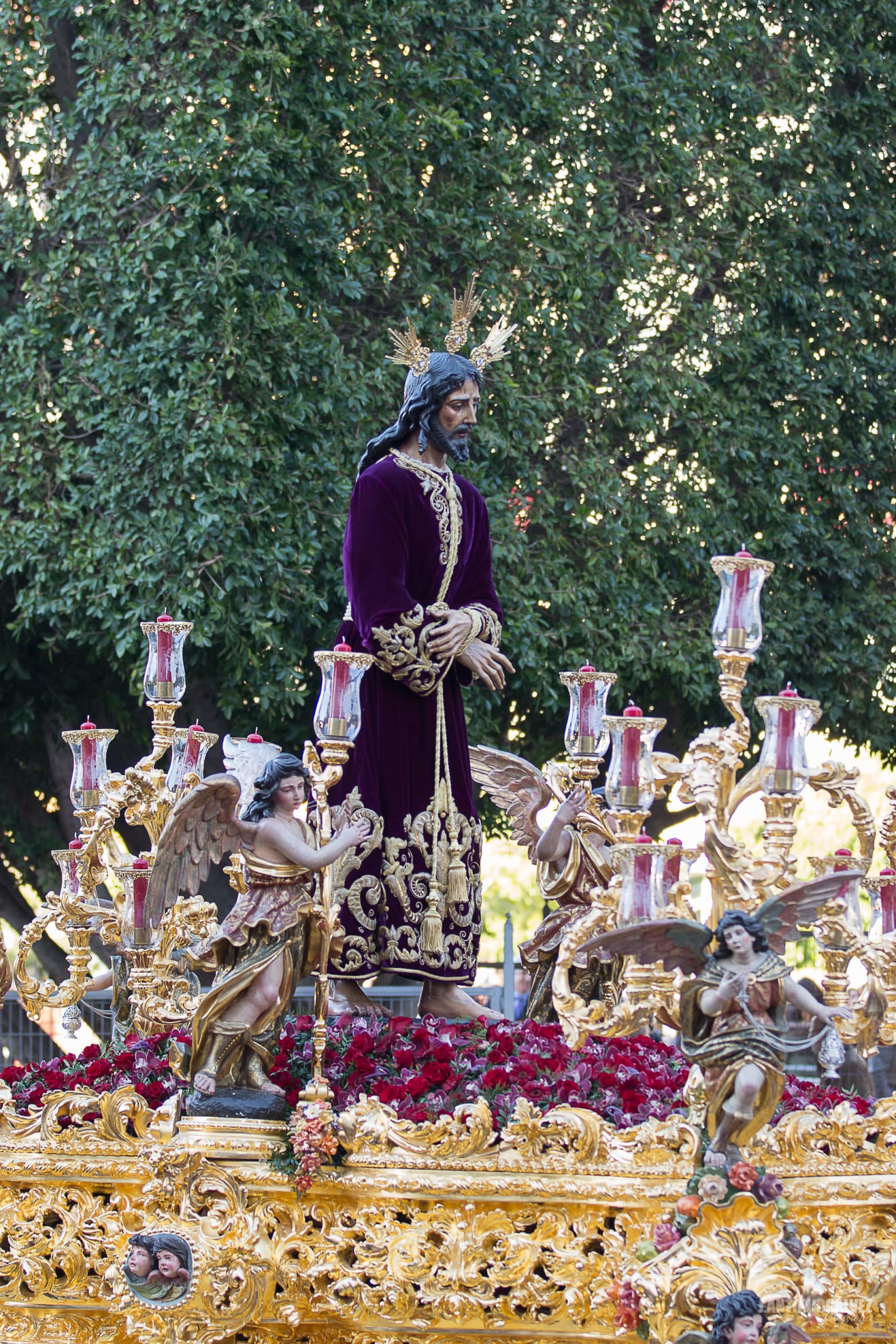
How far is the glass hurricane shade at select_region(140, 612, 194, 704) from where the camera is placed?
740 cm

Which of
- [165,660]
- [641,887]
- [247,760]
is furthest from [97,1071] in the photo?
[641,887]

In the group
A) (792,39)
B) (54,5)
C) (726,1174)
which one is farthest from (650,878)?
(792,39)

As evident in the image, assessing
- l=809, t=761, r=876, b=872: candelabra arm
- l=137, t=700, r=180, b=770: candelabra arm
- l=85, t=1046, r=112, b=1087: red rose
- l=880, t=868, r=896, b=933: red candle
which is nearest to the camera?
l=809, t=761, r=876, b=872: candelabra arm

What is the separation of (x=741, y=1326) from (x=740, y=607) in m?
2.14

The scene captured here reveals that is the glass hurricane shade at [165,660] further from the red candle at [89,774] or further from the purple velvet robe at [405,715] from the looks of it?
the purple velvet robe at [405,715]

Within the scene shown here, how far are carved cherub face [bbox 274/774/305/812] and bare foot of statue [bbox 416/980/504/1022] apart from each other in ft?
4.39

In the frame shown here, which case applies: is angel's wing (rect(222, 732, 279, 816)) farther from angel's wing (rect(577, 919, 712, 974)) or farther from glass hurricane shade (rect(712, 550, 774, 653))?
angel's wing (rect(577, 919, 712, 974))

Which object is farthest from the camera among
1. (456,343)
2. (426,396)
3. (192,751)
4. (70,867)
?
(70,867)

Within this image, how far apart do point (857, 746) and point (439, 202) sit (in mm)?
4975

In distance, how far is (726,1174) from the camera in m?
5.25

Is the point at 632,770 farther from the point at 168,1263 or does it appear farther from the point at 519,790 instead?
the point at 168,1263

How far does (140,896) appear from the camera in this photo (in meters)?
7.54

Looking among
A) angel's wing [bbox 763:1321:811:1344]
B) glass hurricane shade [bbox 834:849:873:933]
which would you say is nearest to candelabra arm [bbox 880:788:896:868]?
glass hurricane shade [bbox 834:849:873:933]

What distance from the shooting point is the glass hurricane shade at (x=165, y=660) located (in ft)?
24.3
